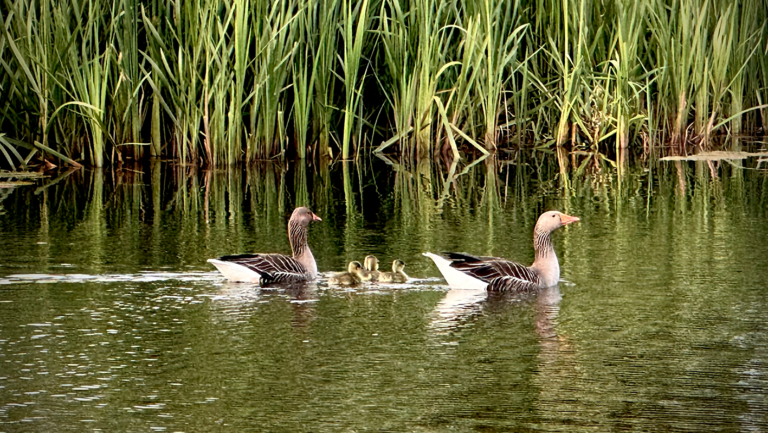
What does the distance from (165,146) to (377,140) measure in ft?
12.1

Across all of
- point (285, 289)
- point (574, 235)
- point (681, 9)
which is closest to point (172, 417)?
point (285, 289)

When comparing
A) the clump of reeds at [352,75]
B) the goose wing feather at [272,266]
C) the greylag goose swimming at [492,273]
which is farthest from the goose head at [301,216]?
the clump of reeds at [352,75]

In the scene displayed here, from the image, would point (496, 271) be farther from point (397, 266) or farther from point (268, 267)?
point (268, 267)

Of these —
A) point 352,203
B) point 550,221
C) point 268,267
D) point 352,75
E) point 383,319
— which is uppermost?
point 352,75

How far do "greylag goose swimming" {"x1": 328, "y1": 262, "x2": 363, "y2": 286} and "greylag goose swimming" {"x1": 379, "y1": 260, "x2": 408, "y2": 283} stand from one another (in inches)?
6.6

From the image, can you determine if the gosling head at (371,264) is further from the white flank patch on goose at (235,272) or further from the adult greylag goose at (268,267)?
the white flank patch on goose at (235,272)

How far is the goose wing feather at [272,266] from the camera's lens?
9242 millimetres

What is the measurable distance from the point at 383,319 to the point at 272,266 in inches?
53.6

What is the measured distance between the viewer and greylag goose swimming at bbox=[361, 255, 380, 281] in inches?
365

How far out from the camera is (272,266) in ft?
30.6

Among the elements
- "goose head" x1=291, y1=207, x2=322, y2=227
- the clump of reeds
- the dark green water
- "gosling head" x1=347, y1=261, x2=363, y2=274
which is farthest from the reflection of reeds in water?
"gosling head" x1=347, y1=261, x2=363, y2=274

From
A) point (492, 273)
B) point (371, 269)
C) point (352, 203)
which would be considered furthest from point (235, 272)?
point (352, 203)

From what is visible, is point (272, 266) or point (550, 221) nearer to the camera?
point (272, 266)

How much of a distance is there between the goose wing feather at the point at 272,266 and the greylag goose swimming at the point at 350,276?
0.32 metres
